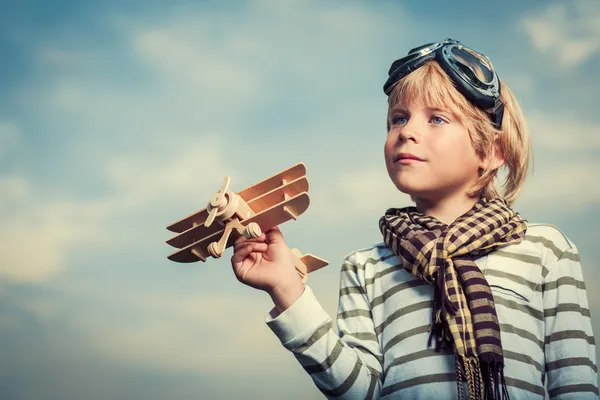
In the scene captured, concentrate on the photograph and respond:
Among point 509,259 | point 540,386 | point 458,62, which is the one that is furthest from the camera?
point 458,62

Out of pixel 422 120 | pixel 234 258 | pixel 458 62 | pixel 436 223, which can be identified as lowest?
pixel 234 258

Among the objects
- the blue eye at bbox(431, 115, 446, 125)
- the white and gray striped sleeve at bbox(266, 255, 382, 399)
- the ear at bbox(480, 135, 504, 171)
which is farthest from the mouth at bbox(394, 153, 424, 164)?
the white and gray striped sleeve at bbox(266, 255, 382, 399)

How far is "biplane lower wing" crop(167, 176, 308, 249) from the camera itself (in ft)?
6.69

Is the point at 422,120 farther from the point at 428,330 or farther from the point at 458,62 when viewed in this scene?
the point at 428,330

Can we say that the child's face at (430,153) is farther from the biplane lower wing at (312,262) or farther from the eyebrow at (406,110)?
the biplane lower wing at (312,262)

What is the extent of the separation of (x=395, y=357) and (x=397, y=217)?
1.67 feet

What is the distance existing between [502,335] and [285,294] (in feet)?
2.28

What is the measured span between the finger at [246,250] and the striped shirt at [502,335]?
20 centimetres

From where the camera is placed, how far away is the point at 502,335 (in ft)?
6.93

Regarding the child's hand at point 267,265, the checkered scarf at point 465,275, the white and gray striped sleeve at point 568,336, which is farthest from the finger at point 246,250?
the white and gray striped sleeve at point 568,336

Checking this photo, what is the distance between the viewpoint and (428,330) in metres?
2.16

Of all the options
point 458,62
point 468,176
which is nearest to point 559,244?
point 468,176

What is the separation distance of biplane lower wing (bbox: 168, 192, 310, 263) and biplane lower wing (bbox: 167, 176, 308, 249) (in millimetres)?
26

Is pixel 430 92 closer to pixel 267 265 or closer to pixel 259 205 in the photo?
pixel 259 205
